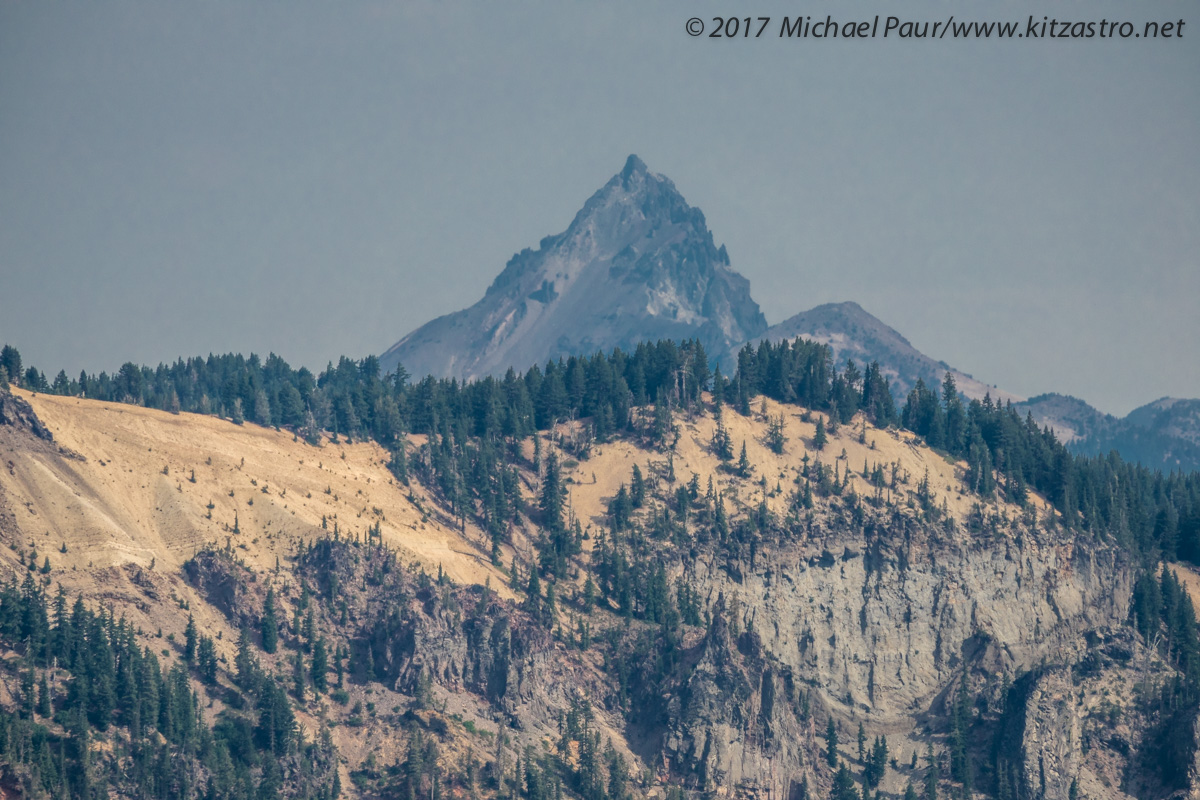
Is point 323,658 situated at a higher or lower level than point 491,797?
higher

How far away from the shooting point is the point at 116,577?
19500cm

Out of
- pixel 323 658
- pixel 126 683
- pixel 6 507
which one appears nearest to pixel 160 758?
pixel 126 683

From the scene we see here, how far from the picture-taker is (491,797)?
187m

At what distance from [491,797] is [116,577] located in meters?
50.0

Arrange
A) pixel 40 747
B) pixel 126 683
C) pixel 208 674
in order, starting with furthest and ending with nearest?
1. pixel 208 674
2. pixel 126 683
3. pixel 40 747

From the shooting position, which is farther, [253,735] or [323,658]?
[323,658]

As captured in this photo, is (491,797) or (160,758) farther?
(491,797)

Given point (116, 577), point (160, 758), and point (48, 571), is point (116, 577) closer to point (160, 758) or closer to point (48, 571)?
point (48, 571)

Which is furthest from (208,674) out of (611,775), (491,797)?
(611,775)

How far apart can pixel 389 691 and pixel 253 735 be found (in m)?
20.4

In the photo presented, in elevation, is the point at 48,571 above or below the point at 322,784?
above

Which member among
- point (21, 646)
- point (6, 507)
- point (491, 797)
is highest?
point (6, 507)

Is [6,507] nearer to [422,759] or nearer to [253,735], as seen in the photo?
[253,735]

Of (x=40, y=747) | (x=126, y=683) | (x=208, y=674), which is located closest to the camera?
(x=40, y=747)
